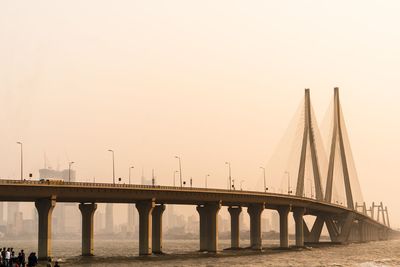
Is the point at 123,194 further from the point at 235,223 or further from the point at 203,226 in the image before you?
the point at 235,223

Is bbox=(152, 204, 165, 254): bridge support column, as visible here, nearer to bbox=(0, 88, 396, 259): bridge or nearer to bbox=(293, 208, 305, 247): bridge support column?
bbox=(0, 88, 396, 259): bridge

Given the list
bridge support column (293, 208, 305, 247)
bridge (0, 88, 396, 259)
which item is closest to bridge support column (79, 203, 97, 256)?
bridge (0, 88, 396, 259)

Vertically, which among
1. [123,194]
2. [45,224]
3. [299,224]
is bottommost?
[299,224]

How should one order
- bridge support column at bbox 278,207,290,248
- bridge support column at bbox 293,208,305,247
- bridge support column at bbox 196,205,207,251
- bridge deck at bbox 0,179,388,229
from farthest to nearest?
bridge support column at bbox 293,208,305,247, bridge support column at bbox 278,207,290,248, bridge support column at bbox 196,205,207,251, bridge deck at bbox 0,179,388,229

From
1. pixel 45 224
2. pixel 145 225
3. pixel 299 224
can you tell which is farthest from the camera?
pixel 299 224

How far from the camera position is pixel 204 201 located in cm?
13250

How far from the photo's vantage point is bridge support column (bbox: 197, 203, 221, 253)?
5207 inches

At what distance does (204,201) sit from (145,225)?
17025 mm

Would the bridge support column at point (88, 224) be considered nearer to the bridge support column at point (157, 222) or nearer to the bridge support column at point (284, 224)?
the bridge support column at point (157, 222)

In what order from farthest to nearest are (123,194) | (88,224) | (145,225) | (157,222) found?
(157,222), (88,224), (145,225), (123,194)

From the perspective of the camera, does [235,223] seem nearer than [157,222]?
No

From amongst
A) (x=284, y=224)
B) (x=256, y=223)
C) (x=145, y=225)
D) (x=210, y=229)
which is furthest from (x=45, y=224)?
(x=284, y=224)

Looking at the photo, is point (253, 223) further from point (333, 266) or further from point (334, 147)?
point (333, 266)

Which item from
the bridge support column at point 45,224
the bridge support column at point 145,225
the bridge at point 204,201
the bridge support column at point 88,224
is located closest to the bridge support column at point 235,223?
the bridge at point 204,201
